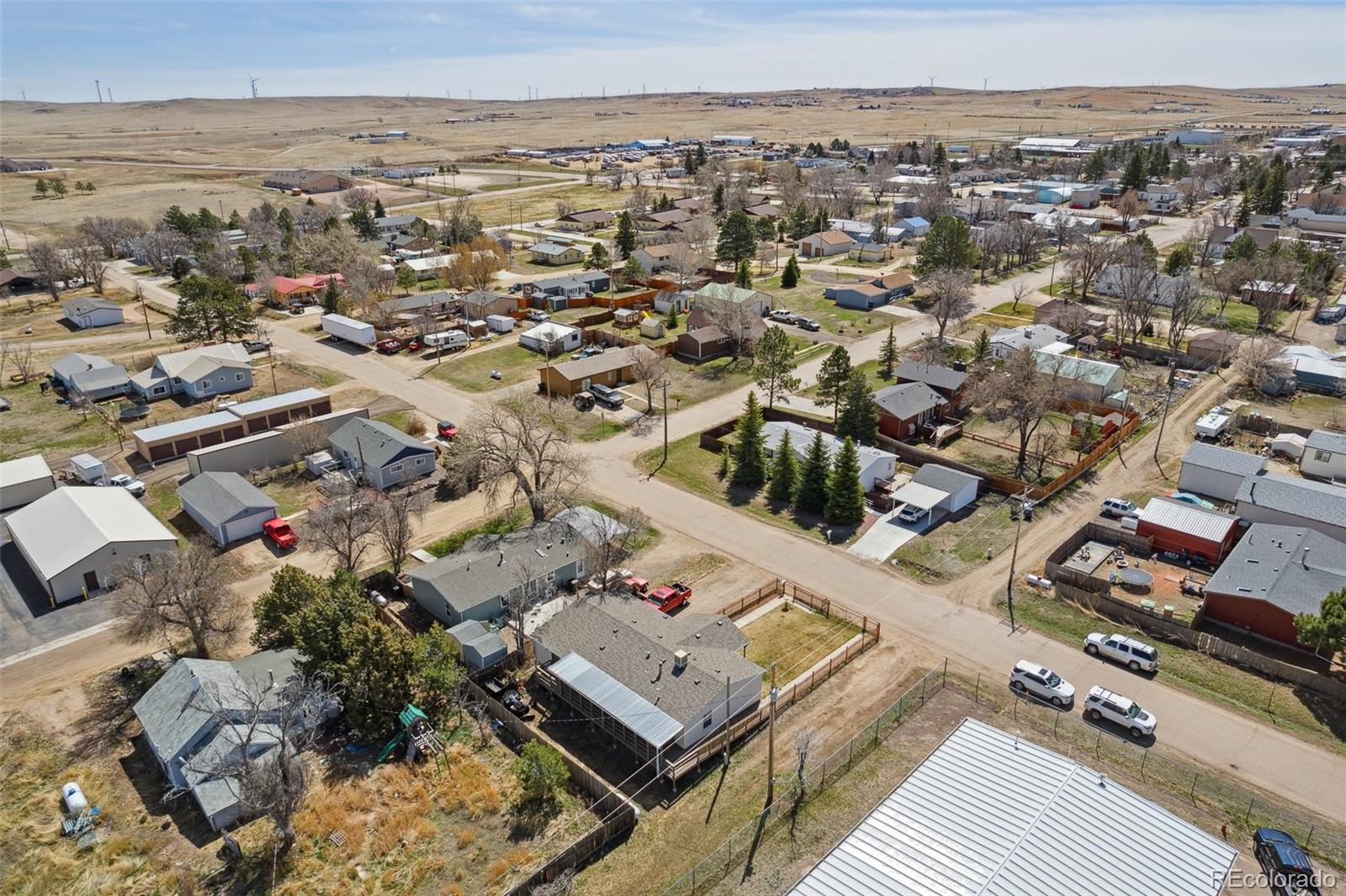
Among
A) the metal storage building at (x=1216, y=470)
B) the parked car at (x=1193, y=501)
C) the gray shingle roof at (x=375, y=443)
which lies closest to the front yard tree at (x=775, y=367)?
the gray shingle roof at (x=375, y=443)

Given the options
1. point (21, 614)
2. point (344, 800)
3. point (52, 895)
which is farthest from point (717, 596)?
point (21, 614)

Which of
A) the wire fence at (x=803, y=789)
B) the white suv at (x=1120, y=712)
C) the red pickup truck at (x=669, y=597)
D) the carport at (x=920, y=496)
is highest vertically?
the carport at (x=920, y=496)

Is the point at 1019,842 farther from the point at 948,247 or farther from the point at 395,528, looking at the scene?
the point at 948,247

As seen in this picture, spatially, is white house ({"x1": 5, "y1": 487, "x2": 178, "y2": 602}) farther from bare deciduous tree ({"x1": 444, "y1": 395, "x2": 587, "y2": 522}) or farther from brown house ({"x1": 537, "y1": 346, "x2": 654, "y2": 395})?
brown house ({"x1": 537, "y1": 346, "x2": 654, "y2": 395})

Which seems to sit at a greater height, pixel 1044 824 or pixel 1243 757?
pixel 1044 824

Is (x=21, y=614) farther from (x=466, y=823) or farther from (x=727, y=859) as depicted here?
(x=727, y=859)

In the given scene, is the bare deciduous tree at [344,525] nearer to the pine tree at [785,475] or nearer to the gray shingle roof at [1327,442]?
the pine tree at [785,475]
